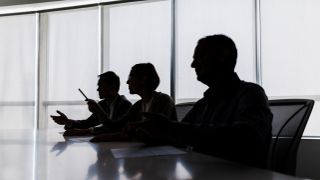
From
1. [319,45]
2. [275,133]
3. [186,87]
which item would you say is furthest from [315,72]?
[275,133]

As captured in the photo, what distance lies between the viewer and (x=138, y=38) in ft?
14.2

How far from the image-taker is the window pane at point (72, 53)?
181 inches

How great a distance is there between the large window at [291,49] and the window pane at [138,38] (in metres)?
1.17

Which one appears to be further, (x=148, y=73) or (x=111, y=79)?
(x=111, y=79)

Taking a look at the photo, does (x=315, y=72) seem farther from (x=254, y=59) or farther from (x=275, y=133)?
(x=275, y=133)

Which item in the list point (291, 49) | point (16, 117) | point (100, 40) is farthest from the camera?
point (16, 117)

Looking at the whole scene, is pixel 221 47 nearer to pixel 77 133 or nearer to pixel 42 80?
pixel 77 133

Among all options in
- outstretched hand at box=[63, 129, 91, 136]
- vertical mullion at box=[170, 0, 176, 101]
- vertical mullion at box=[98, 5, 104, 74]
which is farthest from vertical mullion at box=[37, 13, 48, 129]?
outstretched hand at box=[63, 129, 91, 136]

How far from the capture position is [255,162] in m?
1.19

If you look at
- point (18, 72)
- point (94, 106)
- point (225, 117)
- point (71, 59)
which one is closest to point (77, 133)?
point (94, 106)

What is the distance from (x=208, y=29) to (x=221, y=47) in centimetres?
261

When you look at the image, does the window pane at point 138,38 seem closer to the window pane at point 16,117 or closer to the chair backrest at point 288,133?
the window pane at point 16,117

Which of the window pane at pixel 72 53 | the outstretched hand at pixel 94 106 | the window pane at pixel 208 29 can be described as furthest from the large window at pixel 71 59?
the outstretched hand at pixel 94 106

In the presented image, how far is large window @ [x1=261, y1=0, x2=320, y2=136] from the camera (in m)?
3.40
